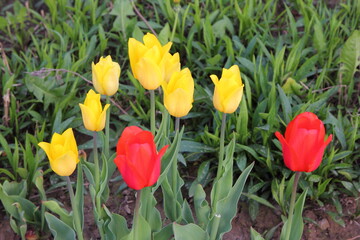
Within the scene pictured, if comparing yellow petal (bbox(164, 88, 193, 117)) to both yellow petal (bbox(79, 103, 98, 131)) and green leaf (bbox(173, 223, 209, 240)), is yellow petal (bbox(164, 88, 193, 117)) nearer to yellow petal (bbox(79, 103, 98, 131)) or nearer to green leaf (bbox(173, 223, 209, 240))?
yellow petal (bbox(79, 103, 98, 131))

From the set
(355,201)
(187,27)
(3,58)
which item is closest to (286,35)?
(187,27)

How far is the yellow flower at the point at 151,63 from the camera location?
1501mm

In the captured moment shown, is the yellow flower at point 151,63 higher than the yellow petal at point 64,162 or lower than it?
higher

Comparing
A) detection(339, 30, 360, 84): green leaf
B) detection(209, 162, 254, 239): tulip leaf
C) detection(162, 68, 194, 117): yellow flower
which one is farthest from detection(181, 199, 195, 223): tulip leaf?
detection(339, 30, 360, 84): green leaf

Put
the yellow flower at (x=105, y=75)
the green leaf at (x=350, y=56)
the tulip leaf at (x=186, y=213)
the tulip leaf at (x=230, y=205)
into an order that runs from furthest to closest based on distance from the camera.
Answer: the green leaf at (x=350, y=56), the tulip leaf at (x=186, y=213), the tulip leaf at (x=230, y=205), the yellow flower at (x=105, y=75)

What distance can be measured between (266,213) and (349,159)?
1.27 feet

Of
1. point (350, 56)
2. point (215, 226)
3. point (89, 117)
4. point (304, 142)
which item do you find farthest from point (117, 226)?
point (350, 56)

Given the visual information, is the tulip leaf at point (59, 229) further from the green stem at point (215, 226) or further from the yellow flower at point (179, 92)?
the yellow flower at point (179, 92)

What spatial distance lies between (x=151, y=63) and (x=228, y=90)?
8.2 inches

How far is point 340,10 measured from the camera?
2885 mm

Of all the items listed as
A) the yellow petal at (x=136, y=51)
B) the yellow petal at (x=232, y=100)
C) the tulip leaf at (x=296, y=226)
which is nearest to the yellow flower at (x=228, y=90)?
the yellow petal at (x=232, y=100)

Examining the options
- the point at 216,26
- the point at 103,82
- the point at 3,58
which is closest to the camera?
the point at 103,82

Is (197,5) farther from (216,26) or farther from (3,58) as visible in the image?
(3,58)

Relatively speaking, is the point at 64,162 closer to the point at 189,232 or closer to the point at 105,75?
the point at 105,75
